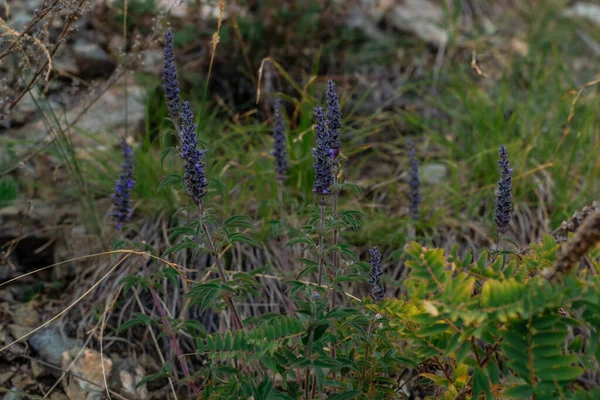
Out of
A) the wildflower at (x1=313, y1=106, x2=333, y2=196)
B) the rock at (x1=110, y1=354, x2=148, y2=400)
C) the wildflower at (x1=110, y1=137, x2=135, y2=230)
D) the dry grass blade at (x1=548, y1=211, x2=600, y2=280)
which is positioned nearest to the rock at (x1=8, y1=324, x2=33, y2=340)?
the rock at (x1=110, y1=354, x2=148, y2=400)

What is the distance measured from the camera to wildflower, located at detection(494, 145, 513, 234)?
2.18 meters

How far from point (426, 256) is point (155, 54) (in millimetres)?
3828

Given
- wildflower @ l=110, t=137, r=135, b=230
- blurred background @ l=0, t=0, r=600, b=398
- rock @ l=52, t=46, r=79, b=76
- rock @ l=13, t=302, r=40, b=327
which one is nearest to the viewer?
wildflower @ l=110, t=137, r=135, b=230

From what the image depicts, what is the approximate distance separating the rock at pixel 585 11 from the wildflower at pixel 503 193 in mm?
5138

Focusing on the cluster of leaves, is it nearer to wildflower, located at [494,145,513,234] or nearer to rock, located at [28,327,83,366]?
wildflower, located at [494,145,513,234]

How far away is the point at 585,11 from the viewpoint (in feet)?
22.4

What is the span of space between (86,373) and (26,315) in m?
0.55

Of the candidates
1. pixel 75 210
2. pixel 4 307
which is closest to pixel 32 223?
pixel 75 210

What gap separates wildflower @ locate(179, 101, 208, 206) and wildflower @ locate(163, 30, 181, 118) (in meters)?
0.38

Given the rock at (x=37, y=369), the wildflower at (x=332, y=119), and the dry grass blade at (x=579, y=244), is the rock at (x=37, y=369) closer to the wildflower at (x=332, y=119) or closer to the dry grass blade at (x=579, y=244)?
the wildflower at (x=332, y=119)

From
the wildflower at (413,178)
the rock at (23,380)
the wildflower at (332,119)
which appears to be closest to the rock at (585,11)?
the wildflower at (413,178)

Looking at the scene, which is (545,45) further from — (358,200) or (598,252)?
(598,252)

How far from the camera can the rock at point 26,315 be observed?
311 centimetres

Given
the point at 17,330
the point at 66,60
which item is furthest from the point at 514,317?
the point at 66,60
